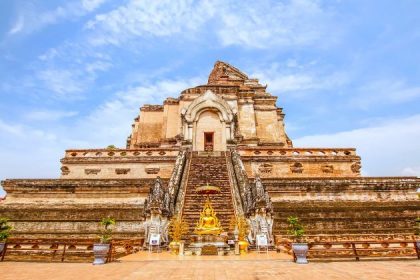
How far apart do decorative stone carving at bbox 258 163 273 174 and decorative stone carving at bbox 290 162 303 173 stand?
5.01 ft

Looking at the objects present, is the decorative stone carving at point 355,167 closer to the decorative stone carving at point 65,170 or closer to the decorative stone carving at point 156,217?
the decorative stone carving at point 156,217

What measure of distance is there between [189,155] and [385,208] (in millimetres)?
12614

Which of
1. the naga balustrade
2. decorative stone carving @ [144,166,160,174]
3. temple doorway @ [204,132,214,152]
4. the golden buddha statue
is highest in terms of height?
temple doorway @ [204,132,214,152]

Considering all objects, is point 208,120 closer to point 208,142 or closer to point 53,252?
point 208,142

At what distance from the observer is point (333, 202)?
17047mm

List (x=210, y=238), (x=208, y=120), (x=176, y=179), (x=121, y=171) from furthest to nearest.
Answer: (x=208, y=120) < (x=121, y=171) < (x=176, y=179) < (x=210, y=238)

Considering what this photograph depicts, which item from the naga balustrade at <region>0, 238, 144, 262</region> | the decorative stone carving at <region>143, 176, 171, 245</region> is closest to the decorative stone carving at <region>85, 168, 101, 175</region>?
the decorative stone carving at <region>143, 176, 171, 245</region>

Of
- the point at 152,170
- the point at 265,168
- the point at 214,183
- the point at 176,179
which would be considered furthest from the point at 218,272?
the point at 152,170

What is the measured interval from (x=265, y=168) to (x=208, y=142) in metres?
5.81

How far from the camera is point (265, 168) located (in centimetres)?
2202

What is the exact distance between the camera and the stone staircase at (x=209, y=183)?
14.7 meters

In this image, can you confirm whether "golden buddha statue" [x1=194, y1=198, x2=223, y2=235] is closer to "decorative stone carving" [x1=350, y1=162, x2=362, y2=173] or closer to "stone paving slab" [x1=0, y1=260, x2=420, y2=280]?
"stone paving slab" [x1=0, y1=260, x2=420, y2=280]

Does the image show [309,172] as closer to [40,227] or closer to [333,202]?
[333,202]

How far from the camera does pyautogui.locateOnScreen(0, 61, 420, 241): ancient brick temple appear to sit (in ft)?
48.7
